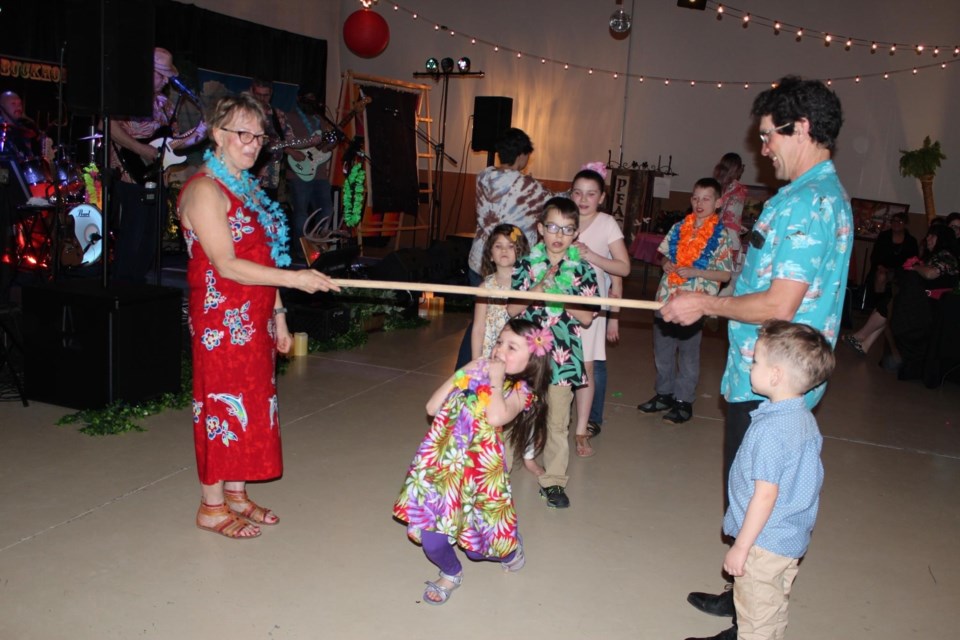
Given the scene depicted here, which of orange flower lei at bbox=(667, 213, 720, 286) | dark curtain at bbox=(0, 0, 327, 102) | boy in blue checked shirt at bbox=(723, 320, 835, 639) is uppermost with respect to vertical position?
dark curtain at bbox=(0, 0, 327, 102)

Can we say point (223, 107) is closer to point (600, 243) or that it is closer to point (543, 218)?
point (543, 218)

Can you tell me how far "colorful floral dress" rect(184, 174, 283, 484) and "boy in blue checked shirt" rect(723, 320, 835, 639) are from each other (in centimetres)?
175

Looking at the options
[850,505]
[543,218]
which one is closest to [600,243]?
[543,218]

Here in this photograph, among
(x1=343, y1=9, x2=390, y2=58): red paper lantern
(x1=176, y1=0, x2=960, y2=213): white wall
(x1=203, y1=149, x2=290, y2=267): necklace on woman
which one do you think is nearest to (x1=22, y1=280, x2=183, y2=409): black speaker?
(x1=203, y1=149, x2=290, y2=267): necklace on woman

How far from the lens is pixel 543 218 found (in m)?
3.44

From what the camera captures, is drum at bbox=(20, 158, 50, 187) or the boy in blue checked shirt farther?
drum at bbox=(20, 158, 50, 187)

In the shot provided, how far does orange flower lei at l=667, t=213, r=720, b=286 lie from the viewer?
462 centimetres

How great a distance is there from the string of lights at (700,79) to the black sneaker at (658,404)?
22.9 ft

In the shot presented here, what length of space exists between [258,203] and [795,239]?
6.14 ft

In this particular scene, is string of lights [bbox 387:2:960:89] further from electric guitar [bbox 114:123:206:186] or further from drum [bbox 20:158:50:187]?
electric guitar [bbox 114:123:206:186]

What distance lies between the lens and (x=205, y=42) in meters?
9.91

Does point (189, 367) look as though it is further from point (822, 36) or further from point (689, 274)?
point (822, 36)

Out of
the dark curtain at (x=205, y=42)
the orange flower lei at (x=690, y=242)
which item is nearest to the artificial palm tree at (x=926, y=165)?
the orange flower lei at (x=690, y=242)

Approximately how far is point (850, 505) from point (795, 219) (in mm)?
2223
